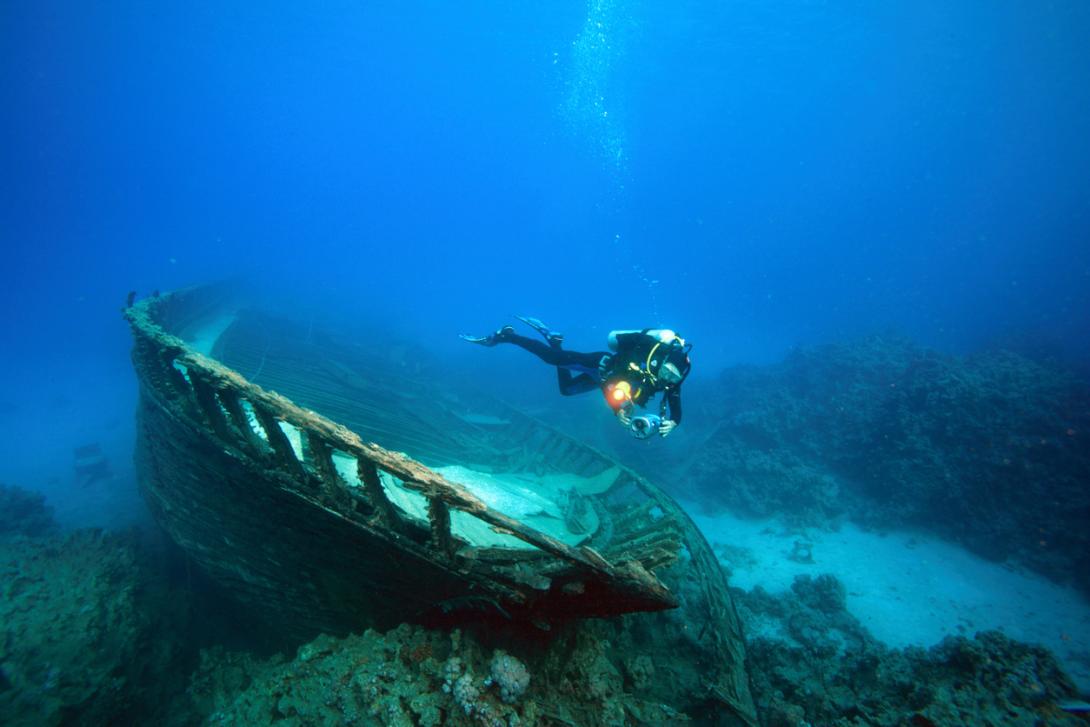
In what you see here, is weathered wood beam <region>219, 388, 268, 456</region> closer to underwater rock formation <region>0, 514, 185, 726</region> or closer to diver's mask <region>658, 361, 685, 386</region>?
underwater rock formation <region>0, 514, 185, 726</region>

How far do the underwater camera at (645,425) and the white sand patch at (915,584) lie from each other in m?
6.84

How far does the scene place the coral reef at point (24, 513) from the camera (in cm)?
978

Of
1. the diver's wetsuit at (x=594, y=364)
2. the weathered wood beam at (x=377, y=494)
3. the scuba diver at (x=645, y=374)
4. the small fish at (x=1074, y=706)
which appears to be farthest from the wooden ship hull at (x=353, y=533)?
the small fish at (x=1074, y=706)

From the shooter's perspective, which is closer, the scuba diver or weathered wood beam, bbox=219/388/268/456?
weathered wood beam, bbox=219/388/268/456

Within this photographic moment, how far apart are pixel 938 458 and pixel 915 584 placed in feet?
12.6

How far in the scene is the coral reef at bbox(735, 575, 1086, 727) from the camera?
11.1ft

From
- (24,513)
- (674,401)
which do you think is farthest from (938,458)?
(24,513)

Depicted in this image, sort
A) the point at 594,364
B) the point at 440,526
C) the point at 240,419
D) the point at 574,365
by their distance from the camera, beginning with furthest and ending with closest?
the point at 574,365 < the point at 594,364 < the point at 240,419 < the point at 440,526

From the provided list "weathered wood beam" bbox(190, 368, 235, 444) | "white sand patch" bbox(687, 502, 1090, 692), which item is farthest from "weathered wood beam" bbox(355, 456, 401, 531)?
"white sand patch" bbox(687, 502, 1090, 692)

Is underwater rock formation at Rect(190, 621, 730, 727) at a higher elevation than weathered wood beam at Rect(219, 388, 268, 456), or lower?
lower

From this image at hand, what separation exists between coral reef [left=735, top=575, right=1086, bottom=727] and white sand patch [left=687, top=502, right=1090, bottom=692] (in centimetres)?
452

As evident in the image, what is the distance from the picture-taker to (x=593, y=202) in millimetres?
186500

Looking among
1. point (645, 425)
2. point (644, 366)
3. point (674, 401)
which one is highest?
point (644, 366)

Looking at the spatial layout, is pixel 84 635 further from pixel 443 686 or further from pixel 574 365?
pixel 574 365
